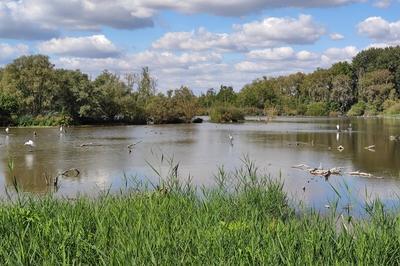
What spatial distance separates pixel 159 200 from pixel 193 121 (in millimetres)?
57431

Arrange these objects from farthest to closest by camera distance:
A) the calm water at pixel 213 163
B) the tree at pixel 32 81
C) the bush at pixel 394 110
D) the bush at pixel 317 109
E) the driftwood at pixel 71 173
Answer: the bush at pixel 317 109
the bush at pixel 394 110
the tree at pixel 32 81
the driftwood at pixel 71 173
the calm water at pixel 213 163

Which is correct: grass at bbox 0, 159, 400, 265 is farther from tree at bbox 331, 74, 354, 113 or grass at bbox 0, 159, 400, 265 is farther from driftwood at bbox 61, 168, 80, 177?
tree at bbox 331, 74, 354, 113

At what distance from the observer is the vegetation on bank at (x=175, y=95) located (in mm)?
53750

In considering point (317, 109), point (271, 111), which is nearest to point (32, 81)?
point (271, 111)

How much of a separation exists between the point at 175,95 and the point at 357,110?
34.6 m

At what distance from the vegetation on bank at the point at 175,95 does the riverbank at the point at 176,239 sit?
157 feet

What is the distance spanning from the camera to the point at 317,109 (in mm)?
97062

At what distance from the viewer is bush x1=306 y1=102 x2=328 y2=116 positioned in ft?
318

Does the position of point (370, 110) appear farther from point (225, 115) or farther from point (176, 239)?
point (176, 239)

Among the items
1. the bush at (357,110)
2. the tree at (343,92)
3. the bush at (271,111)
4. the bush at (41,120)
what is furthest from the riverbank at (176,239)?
the tree at (343,92)

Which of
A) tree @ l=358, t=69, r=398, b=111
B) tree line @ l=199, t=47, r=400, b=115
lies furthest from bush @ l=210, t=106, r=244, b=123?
tree @ l=358, t=69, r=398, b=111

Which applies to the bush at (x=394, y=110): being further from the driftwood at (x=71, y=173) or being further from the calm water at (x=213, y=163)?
the driftwood at (x=71, y=173)

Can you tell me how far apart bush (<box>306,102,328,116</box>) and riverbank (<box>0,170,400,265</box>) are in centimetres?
9290

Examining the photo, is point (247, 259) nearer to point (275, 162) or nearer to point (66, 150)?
point (275, 162)
